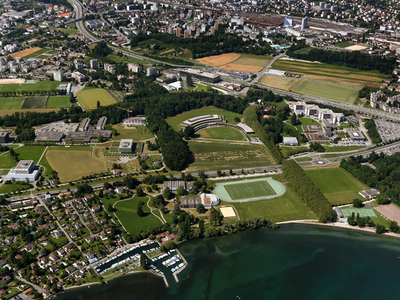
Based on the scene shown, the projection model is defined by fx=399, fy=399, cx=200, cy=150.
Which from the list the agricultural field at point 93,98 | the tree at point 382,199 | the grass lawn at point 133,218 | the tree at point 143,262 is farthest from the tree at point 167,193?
the agricultural field at point 93,98

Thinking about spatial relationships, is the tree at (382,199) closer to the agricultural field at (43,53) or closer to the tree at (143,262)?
the tree at (143,262)

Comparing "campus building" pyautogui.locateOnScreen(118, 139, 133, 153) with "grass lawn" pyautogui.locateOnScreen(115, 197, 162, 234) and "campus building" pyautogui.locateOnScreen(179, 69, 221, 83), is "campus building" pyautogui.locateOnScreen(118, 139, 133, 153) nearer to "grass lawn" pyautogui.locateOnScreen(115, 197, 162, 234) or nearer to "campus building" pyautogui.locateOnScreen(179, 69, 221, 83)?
"grass lawn" pyautogui.locateOnScreen(115, 197, 162, 234)

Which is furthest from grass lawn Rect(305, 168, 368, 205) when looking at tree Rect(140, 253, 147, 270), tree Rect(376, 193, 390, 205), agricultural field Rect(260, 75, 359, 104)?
agricultural field Rect(260, 75, 359, 104)

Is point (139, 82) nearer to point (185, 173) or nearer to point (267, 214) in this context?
point (185, 173)

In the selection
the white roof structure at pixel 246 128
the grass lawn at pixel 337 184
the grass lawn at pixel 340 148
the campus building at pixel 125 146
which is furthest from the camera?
the white roof structure at pixel 246 128

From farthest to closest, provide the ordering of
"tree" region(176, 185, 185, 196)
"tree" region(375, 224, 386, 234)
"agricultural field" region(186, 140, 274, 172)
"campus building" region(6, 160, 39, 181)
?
"agricultural field" region(186, 140, 274, 172), "campus building" region(6, 160, 39, 181), "tree" region(176, 185, 185, 196), "tree" region(375, 224, 386, 234)

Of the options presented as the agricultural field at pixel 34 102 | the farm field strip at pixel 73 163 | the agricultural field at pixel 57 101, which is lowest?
the agricultural field at pixel 34 102
